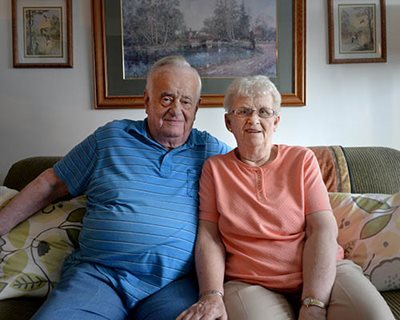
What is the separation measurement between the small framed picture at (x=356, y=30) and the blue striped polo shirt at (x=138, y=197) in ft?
3.20

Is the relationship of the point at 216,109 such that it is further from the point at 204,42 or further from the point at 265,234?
the point at 265,234

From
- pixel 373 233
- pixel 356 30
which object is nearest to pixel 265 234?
pixel 373 233

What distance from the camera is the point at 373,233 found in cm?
141

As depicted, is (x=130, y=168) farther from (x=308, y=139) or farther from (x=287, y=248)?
(x=308, y=139)

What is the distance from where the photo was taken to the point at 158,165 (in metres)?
1.44

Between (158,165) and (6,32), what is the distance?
1.24m

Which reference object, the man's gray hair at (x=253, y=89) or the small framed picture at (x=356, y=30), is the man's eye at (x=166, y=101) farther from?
the small framed picture at (x=356, y=30)

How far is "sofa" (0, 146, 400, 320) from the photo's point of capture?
1.35 m

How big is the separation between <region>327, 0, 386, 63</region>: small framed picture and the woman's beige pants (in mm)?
1244

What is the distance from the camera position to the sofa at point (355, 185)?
1.35 meters

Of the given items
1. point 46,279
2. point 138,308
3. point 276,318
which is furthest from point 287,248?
point 46,279

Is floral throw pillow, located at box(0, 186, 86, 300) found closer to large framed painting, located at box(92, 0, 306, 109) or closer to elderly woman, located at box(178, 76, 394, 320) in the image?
elderly woman, located at box(178, 76, 394, 320)

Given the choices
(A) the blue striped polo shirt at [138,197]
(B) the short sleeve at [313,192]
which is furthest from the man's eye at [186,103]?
(B) the short sleeve at [313,192]

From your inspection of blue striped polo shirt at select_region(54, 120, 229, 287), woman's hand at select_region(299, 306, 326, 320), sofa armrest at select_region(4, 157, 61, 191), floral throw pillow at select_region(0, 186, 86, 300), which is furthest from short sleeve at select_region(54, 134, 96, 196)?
woman's hand at select_region(299, 306, 326, 320)
